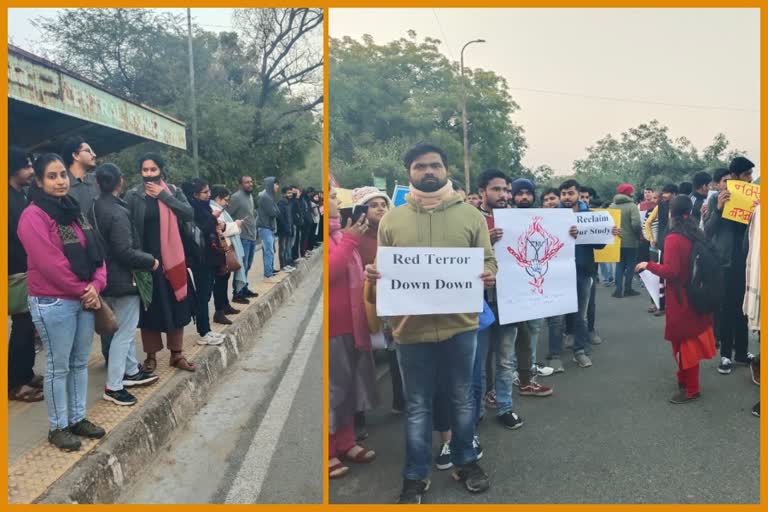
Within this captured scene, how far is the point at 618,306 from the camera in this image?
7.52 metres

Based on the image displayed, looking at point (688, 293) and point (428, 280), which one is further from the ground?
point (428, 280)

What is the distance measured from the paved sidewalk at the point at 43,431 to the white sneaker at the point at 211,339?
18 centimetres

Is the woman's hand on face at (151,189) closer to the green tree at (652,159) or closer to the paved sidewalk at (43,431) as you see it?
the paved sidewalk at (43,431)

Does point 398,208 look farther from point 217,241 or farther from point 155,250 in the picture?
point 217,241

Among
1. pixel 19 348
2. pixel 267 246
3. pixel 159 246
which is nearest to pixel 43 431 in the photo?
pixel 19 348

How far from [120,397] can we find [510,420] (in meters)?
2.34

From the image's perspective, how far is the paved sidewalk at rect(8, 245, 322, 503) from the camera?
2.63 meters

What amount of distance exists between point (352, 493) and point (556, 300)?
1752mm

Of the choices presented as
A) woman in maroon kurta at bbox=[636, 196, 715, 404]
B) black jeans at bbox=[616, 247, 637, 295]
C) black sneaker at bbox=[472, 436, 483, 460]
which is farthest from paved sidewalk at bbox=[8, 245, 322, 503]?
A: black jeans at bbox=[616, 247, 637, 295]

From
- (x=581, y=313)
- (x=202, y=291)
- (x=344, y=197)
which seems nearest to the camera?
(x=344, y=197)

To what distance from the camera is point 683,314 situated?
3945 mm

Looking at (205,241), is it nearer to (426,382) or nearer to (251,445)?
(251,445)

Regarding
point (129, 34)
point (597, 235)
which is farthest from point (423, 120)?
point (129, 34)

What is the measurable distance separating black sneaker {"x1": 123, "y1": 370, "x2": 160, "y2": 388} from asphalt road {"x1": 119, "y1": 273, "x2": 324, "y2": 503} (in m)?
0.39
